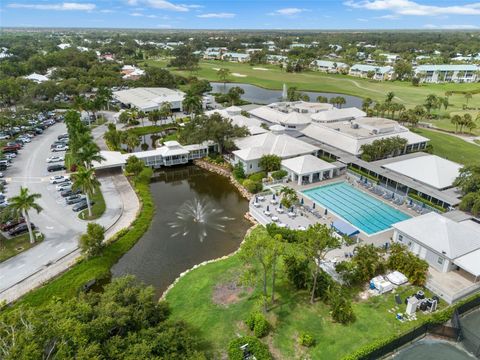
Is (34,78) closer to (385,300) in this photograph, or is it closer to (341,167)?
(341,167)

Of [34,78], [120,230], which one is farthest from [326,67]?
[120,230]

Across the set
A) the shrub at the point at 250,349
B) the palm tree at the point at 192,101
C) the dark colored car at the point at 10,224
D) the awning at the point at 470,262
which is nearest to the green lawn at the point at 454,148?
the awning at the point at 470,262

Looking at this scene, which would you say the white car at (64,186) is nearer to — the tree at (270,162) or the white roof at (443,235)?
the tree at (270,162)

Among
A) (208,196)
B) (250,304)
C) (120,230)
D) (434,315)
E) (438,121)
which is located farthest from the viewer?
(438,121)

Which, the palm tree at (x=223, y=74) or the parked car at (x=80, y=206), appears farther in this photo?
the palm tree at (x=223, y=74)

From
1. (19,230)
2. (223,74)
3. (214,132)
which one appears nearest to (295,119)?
(214,132)

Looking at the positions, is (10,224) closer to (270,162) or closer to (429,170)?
(270,162)
